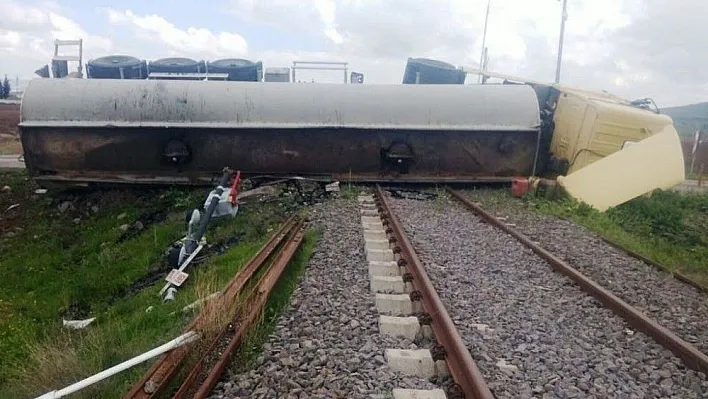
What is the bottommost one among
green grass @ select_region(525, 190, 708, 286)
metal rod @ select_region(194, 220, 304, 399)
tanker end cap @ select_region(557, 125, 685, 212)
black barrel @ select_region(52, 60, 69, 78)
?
green grass @ select_region(525, 190, 708, 286)

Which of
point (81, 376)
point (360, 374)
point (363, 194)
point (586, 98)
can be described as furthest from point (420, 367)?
point (586, 98)

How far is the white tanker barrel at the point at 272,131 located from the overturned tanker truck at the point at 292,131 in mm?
21

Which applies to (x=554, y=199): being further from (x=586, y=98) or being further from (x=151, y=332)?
(x=151, y=332)

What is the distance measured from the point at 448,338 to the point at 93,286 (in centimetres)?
539

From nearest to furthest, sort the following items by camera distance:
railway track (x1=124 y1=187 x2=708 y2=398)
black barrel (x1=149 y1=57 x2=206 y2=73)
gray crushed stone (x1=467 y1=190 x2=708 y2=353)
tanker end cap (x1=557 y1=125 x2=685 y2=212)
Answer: railway track (x1=124 y1=187 x2=708 y2=398) → gray crushed stone (x1=467 y1=190 x2=708 y2=353) → tanker end cap (x1=557 y1=125 x2=685 y2=212) → black barrel (x1=149 y1=57 x2=206 y2=73)

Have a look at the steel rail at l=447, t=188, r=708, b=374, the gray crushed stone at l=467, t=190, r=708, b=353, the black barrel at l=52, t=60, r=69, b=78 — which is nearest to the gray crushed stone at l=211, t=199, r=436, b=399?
the steel rail at l=447, t=188, r=708, b=374

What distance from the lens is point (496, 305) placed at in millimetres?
4695

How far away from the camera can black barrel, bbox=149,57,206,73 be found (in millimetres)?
14609

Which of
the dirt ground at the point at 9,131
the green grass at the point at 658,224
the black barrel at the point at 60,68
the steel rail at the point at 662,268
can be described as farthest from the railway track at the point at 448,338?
the dirt ground at the point at 9,131

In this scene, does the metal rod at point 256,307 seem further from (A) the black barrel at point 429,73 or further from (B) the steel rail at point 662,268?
(A) the black barrel at point 429,73

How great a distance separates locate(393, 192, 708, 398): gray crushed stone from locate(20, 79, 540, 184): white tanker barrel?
5.42m

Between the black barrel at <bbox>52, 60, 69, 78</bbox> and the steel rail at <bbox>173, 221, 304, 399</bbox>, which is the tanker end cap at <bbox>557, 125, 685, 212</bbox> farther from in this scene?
the black barrel at <bbox>52, 60, 69, 78</bbox>

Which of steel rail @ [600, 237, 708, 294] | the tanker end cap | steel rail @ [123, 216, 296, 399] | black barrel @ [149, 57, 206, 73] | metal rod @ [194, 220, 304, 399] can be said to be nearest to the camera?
steel rail @ [123, 216, 296, 399]

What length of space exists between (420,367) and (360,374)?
0.37m
